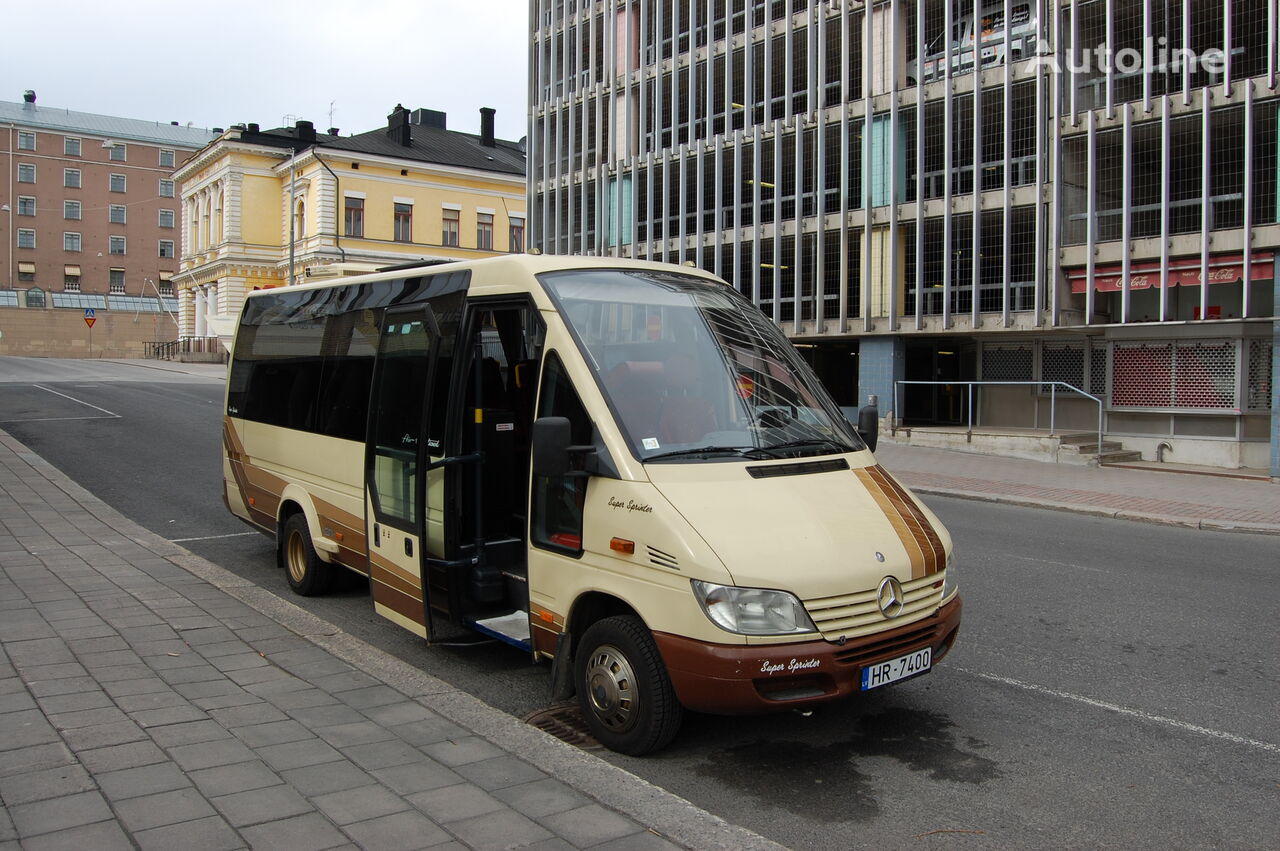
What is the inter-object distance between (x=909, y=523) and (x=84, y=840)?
3777 mm

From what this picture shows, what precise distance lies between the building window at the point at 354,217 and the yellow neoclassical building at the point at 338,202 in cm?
6

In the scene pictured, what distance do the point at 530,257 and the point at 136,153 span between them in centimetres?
9806

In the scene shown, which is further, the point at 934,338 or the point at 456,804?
the point at 934,338

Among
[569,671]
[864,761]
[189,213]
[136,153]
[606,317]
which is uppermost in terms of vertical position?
[136,153]

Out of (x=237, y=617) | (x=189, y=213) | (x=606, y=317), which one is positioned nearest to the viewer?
(x=606, y=317)

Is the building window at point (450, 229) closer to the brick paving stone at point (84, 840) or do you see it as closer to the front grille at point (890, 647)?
the front grille at point (890, 647)

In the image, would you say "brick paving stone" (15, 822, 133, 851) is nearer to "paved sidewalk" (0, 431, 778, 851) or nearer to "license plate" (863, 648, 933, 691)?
"paved sidewalk" (0, 431, 778, 851)

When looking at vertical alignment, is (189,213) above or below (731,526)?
above

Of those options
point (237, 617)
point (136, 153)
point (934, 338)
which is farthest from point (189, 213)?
point (237, 617)

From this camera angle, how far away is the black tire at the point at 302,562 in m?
7.72

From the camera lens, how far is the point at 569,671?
5.03m

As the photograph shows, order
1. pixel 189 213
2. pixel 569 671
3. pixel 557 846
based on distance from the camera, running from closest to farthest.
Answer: pixel 557 846 → pixel 569 671 → pixel 189 213

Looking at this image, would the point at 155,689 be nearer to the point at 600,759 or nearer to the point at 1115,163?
the point at 600,759

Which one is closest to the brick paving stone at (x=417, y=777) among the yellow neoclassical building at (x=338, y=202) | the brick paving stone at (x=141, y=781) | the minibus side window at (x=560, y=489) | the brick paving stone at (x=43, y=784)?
the brick paving stone at (x=141, y=781)
